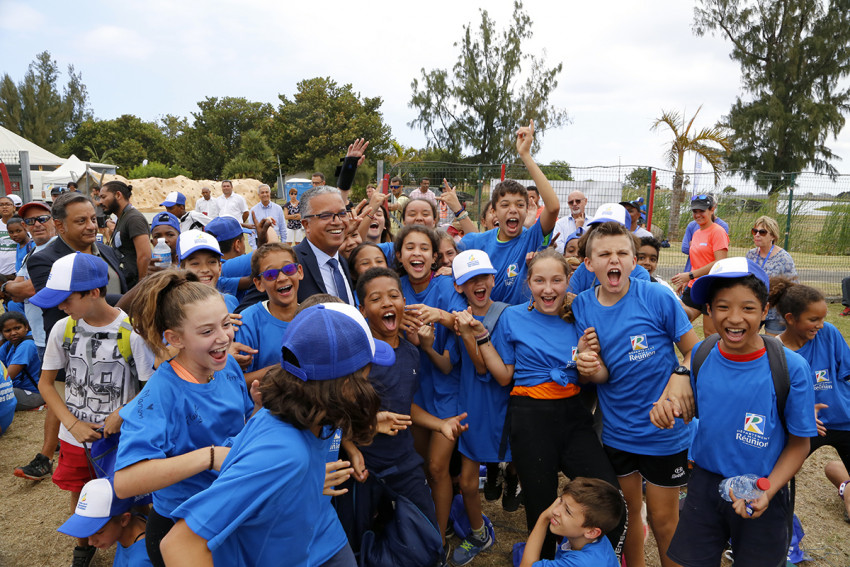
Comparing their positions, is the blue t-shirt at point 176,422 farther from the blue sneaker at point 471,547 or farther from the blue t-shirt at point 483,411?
the blue sneaker at point 471,547

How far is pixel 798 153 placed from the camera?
32.9 m

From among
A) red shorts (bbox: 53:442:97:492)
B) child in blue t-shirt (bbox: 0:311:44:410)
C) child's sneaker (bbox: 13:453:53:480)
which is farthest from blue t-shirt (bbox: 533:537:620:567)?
child in blue t-shirt (bbox: 0:311:44:410)

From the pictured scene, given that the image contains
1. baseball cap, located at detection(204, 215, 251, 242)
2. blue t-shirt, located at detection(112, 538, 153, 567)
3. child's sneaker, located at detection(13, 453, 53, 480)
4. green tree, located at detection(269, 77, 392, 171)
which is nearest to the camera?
blue t-shirt, located at detection(112, 538, 153, 567)

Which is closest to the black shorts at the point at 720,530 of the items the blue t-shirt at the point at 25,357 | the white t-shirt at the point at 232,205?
the blue t-shirt at the point at 25,357

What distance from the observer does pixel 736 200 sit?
12.6m

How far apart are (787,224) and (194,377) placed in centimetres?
1445

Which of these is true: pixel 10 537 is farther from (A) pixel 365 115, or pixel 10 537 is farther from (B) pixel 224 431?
(A) pixel 365 115

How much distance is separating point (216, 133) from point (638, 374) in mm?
51862

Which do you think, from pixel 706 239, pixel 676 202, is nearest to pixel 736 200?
pixel 676 202

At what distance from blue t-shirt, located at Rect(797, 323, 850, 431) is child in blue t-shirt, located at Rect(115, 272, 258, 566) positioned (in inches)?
142

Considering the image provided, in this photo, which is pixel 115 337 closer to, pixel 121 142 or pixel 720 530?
pixel 720 530

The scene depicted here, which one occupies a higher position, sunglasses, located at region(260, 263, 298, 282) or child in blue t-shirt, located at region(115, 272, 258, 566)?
sunglasses, located at region(260, 263, 298, 282)

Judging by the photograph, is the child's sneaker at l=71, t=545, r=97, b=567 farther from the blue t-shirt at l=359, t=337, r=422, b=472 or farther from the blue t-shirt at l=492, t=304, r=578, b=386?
the blue t-shirt at l=492, t=304, r=578, b=386

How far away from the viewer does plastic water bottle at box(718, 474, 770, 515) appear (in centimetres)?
224
